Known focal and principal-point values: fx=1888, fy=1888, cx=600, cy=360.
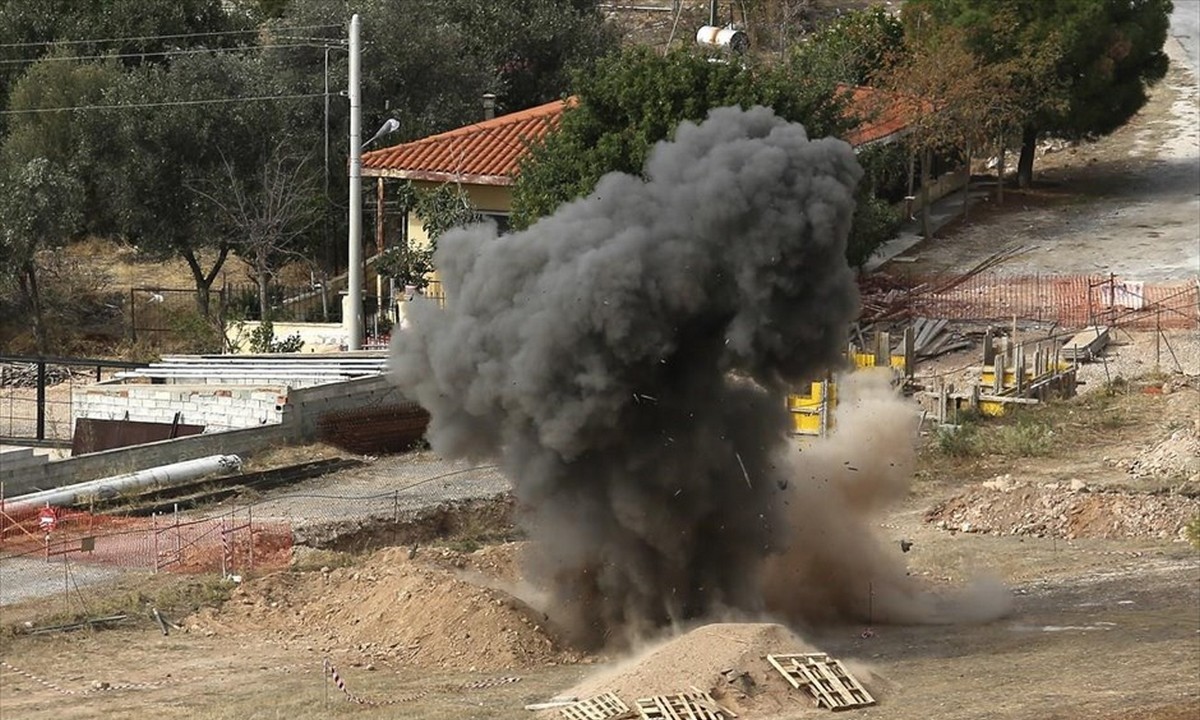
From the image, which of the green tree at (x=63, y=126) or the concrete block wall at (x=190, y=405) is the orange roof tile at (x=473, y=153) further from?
the concrete block wall at (x=190, y=405)

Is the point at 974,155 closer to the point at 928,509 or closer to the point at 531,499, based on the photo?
the point at 928,509

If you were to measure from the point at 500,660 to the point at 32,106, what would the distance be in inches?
1384

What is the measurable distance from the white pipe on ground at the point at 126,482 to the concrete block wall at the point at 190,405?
2261mm

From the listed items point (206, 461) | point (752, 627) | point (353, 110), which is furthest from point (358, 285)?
point (752, 627)

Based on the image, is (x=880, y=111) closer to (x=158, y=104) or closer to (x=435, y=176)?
(x=435, y=176)

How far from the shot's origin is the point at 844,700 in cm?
2141

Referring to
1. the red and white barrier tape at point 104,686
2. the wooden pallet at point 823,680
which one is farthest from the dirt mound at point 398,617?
the wooden pallet at point 823,680

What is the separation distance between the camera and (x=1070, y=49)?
58.8m

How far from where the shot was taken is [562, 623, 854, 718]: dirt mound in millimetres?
21188

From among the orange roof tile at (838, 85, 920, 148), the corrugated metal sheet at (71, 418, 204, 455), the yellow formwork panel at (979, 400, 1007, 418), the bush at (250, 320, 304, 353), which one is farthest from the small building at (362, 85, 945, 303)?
the corrugated metal sheet at (71, 418, 204, 455)

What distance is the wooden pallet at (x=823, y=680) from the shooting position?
21391mm

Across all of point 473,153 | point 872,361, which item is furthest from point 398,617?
point 473,153

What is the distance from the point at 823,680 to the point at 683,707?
1.85 meters

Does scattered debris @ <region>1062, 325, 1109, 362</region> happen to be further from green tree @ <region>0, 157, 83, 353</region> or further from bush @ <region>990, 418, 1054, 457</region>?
green tree @ <region>0, 157, 83, 353</region>
